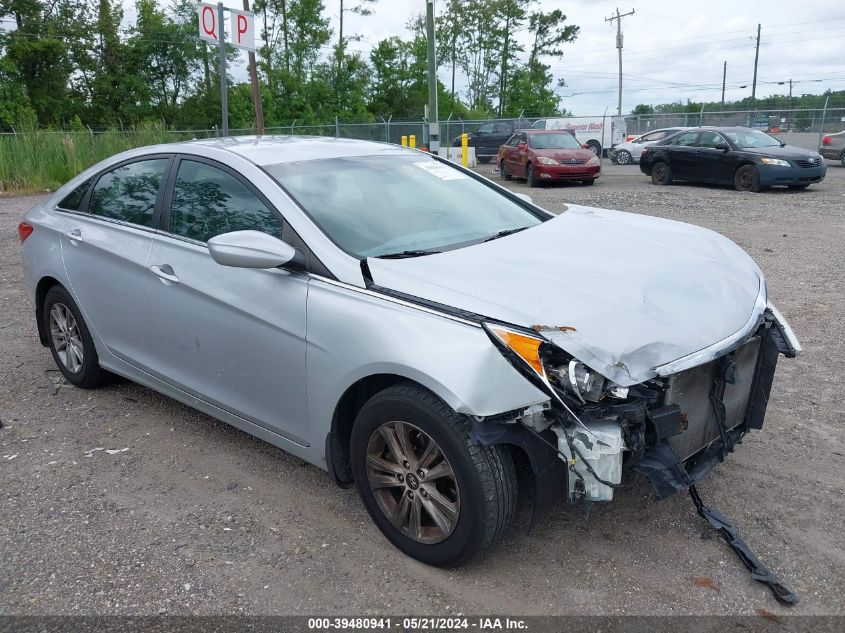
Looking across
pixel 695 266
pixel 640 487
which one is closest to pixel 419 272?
pixel 695 266

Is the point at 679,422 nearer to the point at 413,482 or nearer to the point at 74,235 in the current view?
the point at 413,482

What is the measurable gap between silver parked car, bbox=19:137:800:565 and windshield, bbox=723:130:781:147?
46.1 feet

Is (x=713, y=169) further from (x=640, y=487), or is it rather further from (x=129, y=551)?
(x=129, y=551)

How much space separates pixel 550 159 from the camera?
18844 millimetres

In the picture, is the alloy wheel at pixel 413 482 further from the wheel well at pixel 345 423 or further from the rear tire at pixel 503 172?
the rear tire at pixel 503 172

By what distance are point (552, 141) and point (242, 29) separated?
11.0m

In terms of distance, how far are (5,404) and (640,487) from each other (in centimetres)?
401

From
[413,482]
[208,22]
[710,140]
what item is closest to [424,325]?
[413,482]

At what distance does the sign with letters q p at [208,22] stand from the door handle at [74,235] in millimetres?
5911

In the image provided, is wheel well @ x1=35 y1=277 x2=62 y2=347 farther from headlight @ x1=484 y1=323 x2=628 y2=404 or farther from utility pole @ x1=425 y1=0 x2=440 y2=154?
utility pole @ x1=425 y1=0 x2=440 y2=154

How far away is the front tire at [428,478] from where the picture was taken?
271cm

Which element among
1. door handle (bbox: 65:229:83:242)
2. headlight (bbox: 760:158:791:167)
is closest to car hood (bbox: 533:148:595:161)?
headlight (bbox: 760:158:791:167)

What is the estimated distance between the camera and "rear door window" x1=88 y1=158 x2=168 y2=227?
166 inches


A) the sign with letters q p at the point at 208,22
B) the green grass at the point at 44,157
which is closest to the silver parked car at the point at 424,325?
the sign with letters q p at the point at 208,22
